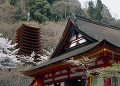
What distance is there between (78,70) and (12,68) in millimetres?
15854

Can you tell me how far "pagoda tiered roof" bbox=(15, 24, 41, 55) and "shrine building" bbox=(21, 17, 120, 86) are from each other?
16.6 m

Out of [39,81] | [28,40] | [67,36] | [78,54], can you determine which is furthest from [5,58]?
[78,54]

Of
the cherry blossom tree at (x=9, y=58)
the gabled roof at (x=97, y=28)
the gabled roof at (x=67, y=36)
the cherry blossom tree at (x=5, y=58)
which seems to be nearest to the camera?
the gabled roof at (x=67, y=36)

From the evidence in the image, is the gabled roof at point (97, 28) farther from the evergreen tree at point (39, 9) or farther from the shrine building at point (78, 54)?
the evergreen tree at point (39, 9)

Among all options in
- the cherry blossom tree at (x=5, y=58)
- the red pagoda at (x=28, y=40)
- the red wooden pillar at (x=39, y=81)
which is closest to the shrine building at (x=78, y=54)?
the red wooden pillar at (x=39, y=81)

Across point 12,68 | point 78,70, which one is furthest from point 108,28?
point 12,68

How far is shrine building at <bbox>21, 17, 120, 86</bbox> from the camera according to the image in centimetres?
724

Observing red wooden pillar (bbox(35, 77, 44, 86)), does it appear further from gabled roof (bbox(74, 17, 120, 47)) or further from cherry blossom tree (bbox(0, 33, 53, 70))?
cherry blossom tree (bbox(0, 33, 53, 70))

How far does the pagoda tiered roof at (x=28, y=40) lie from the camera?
2834 cm

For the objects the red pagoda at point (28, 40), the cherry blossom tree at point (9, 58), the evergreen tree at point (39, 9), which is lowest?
the cherry blossom tree at point (9, 58)

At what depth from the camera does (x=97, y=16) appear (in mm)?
38656

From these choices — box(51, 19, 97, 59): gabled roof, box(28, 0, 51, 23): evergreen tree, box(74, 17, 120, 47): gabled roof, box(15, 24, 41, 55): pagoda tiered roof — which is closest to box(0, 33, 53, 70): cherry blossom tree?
box(15, 24, 41, 55): pagoda tiered roof

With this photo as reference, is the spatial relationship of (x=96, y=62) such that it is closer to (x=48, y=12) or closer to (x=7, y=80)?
(x=7, y=80)

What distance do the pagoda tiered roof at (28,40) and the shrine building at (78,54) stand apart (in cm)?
1655
